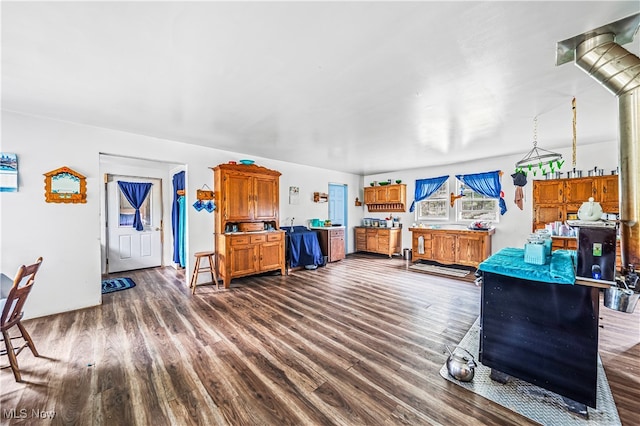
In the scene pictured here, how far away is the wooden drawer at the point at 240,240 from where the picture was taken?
4332 mm

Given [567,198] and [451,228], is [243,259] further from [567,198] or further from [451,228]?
[567,198]

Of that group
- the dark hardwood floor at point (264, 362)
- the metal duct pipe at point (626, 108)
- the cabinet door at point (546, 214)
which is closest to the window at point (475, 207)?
the cabinet door at point (546, 214)

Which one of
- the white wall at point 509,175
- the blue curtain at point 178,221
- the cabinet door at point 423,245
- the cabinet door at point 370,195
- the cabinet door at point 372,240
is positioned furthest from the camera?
the cabinet door at point 370,195

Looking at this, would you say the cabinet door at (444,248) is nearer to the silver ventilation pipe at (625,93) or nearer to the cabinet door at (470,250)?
the cabinet door at (470,250)

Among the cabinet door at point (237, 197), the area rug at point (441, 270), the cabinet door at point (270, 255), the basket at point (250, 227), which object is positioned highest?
the cabinet door at point (237, 197)

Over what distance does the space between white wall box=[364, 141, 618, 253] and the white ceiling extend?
87cm

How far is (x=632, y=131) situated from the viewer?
5.33 ft

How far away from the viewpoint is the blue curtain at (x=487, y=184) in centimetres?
534

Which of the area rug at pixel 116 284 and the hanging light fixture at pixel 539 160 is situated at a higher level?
the hanging light fixture at pixel 539 160

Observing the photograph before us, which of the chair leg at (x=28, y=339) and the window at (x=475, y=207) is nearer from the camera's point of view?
the chair leg at (x=28, y=339)

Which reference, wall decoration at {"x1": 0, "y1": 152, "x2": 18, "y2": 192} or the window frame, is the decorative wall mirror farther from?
the window frame

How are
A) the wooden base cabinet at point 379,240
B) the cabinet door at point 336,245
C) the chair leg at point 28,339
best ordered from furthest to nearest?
the wooden base cabinet at point 379,240 → the cabinet door at point 336,245 → the chair leg at point 28,339

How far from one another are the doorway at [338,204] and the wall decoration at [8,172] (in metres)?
5.70

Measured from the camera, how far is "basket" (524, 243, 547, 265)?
1828 millimetres
